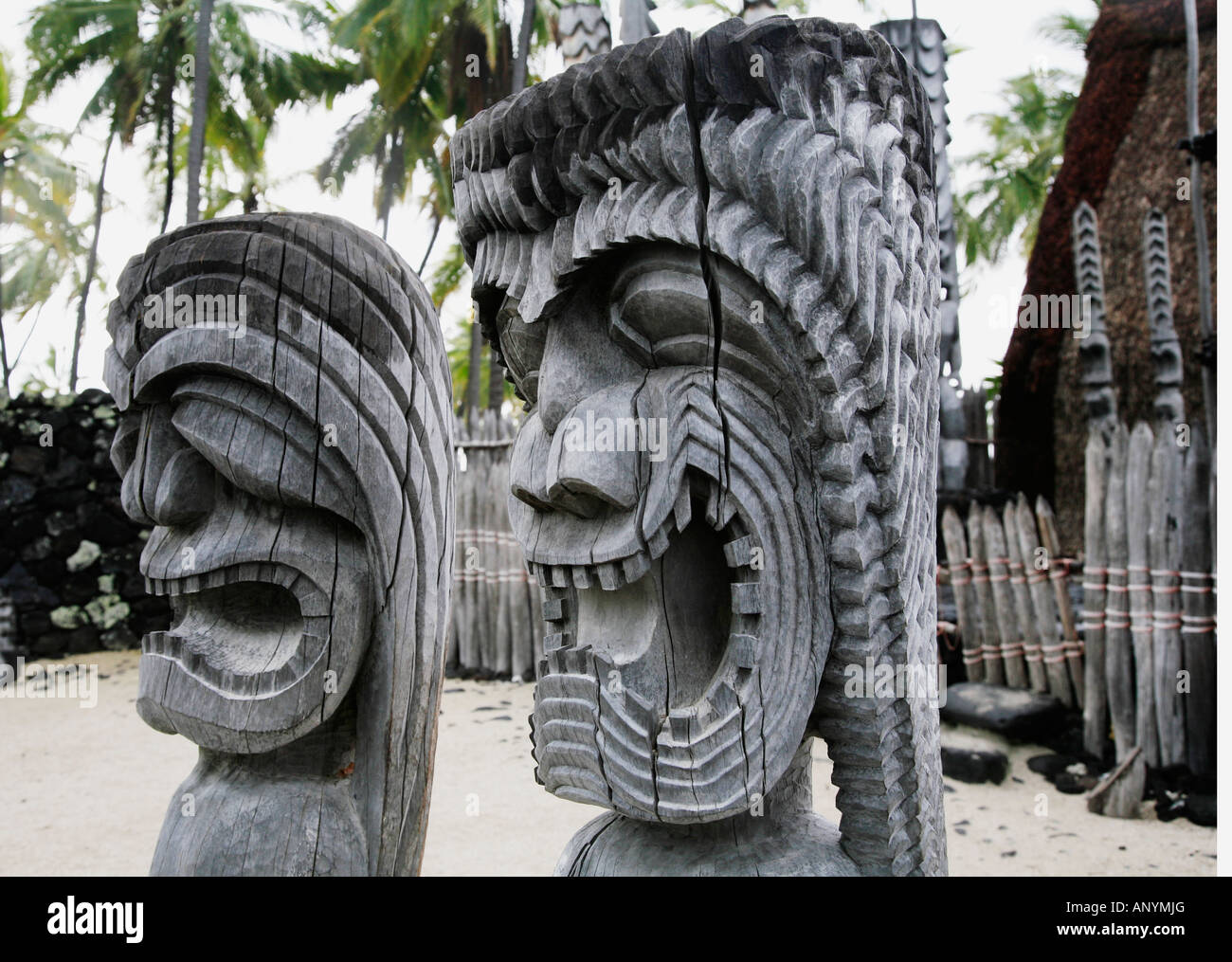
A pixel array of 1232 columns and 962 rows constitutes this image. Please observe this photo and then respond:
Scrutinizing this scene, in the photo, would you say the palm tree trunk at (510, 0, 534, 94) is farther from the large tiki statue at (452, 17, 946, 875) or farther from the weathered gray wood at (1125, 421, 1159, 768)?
the weathered gray wood at (1125, 421, 1159, 768)

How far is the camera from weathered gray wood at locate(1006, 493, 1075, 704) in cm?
543

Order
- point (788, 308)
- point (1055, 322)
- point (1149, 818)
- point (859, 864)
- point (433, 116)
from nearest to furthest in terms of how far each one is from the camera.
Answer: point (788, 308), point (859, 864), point (1149, 818), point (1055, 322), point (433, 116)

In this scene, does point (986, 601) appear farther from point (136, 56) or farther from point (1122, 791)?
point (136, 56)

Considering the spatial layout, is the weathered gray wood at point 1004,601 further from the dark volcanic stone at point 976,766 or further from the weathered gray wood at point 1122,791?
the weathered gray wood at point 1122,791

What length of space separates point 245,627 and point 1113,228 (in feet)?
28.5

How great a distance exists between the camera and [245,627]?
6.39 feet

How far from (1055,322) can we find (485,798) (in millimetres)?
6358

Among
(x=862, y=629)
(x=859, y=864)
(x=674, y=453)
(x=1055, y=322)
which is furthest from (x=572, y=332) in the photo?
(x=1055, y=322)

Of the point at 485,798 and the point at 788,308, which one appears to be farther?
the point at 485,798

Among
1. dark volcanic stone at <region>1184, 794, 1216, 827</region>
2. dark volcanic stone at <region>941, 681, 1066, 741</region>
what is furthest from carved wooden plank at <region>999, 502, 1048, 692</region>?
dark volcanic stone at <region>1184, 794, 1216, 827</region>

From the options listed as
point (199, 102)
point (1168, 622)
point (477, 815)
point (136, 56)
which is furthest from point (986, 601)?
point (136, 56)

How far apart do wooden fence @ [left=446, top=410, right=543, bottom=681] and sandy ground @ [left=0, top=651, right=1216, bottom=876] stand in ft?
3.25

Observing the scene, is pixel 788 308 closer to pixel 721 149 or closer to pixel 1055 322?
pixel 721 149

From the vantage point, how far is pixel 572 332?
1.58 meters
